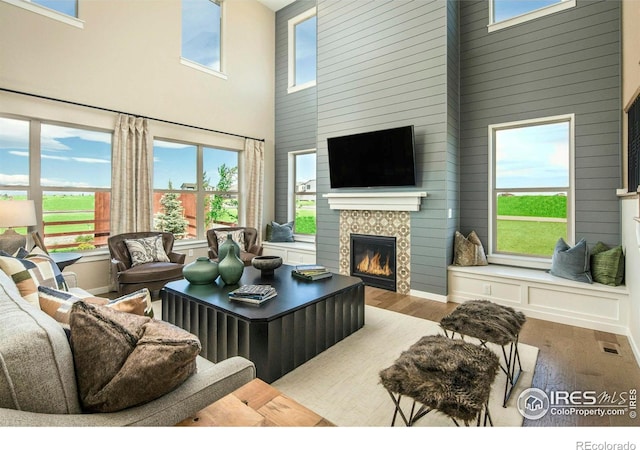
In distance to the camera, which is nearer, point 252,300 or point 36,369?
point 36,369

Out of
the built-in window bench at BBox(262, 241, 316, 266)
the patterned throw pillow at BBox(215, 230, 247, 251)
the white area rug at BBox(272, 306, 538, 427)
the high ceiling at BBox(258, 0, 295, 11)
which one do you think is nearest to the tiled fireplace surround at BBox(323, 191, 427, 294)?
the built-in window bench at BBox(262, 241, 316, 266)

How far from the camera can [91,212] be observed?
436 cm

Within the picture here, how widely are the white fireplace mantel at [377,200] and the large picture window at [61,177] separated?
3176 millimetres

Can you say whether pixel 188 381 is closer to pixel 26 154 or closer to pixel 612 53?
pixel 26 154

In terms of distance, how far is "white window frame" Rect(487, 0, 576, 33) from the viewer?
11.7 ft

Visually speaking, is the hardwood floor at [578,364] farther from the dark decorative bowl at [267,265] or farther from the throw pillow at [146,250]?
the throw pillow at [146,250]

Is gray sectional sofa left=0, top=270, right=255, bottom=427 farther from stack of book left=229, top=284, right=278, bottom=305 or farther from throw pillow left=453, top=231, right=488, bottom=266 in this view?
throw pillow left=453, top=231, right=488, bottom=266

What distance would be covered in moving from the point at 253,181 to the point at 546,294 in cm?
478

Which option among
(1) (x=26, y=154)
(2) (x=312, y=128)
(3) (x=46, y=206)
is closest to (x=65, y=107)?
(1) (x=26, y=154)

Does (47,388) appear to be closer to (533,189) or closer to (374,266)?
(374,266)

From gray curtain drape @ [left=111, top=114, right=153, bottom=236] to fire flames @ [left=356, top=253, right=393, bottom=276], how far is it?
315cm

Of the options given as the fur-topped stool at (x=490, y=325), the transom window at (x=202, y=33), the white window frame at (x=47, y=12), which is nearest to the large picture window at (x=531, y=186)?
the fur-topped stool at (x=490, y=325)

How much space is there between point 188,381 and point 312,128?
5.35m

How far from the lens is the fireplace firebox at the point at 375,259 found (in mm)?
4438
